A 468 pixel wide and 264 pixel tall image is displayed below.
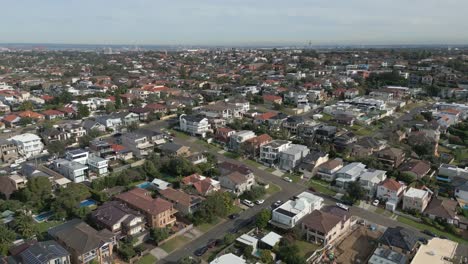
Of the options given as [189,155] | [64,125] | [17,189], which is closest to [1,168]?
[17,189]

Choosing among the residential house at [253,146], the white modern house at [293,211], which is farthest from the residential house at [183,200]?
the residential house at [253,146]

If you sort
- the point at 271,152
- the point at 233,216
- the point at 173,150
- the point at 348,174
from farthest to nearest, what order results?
the point at 173,150
the point at 271,152
the point at 348,174
the point at 233,216

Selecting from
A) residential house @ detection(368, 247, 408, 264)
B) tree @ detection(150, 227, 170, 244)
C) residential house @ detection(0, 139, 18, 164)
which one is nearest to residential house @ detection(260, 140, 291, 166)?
tree @ detection(150, 227, 170, 244)

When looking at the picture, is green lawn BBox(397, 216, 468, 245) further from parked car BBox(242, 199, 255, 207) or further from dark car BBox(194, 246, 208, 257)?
dark car BBox(194, 246, 208, 257)

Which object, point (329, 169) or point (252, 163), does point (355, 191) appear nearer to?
point (329, 169)

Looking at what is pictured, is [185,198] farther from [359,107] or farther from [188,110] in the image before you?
[359,107]

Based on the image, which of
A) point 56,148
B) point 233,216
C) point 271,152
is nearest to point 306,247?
point 233,216
